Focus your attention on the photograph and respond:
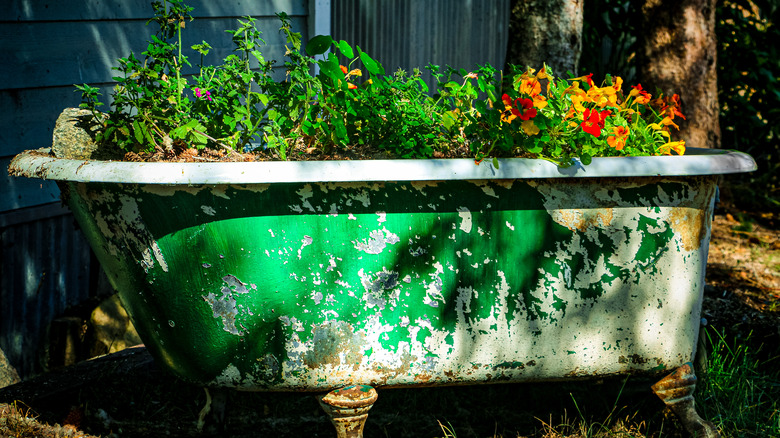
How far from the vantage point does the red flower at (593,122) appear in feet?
5.84

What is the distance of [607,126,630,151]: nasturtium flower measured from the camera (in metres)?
1.82

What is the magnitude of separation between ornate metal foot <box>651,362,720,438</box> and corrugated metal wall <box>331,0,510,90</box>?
2559mm

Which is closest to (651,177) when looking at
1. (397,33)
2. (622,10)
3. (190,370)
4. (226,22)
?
(190,370)

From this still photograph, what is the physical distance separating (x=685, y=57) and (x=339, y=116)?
2908mm

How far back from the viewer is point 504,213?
172 cm

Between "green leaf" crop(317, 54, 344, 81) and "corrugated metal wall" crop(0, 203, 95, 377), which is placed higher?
"green leaf" crop(317, 54, 344, 81)

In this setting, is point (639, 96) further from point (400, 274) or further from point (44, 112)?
point (44, 112)

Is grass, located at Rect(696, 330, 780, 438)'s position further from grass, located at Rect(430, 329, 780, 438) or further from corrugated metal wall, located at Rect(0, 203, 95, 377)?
corrugated metal wall, located at Rect(0, 203, 95, 377)

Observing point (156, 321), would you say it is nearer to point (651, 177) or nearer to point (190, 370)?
point (190, 370)

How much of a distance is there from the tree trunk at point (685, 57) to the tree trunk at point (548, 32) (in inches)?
54.4

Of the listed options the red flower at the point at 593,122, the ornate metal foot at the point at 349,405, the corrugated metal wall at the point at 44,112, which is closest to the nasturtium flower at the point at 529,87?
the red flower at the point at 593,122

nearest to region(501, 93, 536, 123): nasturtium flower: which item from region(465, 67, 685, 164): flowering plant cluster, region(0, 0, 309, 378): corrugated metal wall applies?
region(465, 67, 685, 164): flowering plant cluster

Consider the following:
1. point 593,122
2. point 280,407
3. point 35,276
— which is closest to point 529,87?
point 593,122

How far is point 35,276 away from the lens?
2.81 metres
